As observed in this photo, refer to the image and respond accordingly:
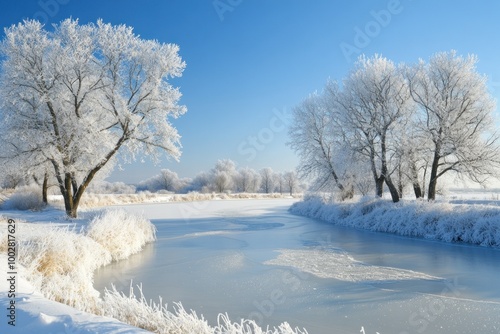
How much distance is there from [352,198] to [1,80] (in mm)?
21881

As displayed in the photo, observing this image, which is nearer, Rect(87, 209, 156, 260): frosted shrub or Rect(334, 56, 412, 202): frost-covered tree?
Rect(87, 209, 156, 260): frosted shrub

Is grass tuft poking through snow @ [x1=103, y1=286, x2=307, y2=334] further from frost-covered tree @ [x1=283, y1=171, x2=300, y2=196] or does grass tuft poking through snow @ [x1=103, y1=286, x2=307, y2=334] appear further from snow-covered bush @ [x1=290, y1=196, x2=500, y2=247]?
frost-covered tree @ [x1=283, y1=171, x2=300, y2=196]

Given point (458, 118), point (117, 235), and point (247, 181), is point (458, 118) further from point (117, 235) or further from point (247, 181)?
point (247, 181)

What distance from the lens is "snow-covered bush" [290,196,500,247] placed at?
41.1ft

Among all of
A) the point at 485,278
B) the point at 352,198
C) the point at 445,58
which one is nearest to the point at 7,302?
the point at 485,278

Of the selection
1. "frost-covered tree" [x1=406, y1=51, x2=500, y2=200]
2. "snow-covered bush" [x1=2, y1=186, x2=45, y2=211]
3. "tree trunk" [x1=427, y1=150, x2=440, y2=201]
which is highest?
"frost-covered tree" [x1=406, y1=51, x2=500, y2=200]

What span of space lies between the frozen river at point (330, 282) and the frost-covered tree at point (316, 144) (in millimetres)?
11623

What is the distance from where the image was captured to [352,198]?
988 inches

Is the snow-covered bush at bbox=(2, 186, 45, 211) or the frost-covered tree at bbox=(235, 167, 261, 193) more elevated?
the frost-covered tree at bbox=(235, 167, 261, 193)

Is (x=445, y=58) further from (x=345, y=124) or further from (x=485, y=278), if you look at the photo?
(x=485, y=278)

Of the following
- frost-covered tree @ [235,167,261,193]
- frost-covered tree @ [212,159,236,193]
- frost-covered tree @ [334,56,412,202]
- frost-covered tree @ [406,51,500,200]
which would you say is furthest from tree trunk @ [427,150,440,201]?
frost-covered tree @ [235,167,261,193]

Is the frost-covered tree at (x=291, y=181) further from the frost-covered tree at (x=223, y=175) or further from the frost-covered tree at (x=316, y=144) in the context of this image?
the frost-covered tree at (x=316, y=144)

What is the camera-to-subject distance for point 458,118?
A: 1722cm

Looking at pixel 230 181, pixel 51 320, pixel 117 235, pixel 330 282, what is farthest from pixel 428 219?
pixel 230 181
